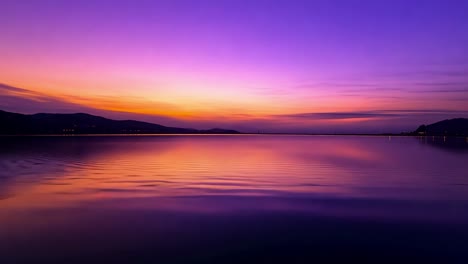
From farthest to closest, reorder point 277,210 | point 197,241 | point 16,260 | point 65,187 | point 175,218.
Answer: point 65,187
point 277,210
point 175,218
point 197,241
point 16,260

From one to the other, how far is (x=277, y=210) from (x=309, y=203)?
1951mm

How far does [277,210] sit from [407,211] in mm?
4674

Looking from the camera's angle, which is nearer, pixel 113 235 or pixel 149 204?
pixel 113 235

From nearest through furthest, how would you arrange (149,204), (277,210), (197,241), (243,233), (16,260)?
(16,260) < (197,241) < (243,233) < (277,210) < (149,204)

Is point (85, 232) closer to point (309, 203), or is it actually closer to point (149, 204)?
point (149, 204)

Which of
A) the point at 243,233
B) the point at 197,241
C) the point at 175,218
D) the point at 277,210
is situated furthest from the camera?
the point at 277,210

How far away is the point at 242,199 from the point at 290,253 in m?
6.58

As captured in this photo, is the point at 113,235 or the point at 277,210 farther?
the point at 277,210

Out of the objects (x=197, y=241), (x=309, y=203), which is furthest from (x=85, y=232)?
(x=309, y=203)

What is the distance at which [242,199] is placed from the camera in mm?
14680

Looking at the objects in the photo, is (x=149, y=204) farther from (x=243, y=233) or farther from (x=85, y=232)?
(x=243, y=233)

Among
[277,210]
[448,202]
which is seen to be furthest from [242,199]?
[448,202]

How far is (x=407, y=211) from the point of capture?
12.7 meters

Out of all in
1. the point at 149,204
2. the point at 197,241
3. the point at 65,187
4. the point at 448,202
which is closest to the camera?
the point at 197,241
